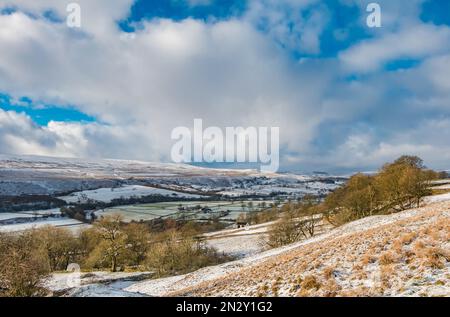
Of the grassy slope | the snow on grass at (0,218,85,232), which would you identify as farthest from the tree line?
the grassy slope

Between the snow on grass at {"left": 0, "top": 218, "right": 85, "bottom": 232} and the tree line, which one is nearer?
the tree line

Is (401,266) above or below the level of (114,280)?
above

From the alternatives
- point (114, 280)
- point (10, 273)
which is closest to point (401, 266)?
point (10, 273)

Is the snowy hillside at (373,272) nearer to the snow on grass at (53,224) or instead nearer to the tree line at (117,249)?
the tree line at (117,249)

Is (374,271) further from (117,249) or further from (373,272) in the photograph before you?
Result: (117,249)

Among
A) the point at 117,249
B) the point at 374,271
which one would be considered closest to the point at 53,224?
the point at 117,249

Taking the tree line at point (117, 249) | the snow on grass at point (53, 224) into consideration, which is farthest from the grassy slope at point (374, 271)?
the snow on grass at point (53, 224)

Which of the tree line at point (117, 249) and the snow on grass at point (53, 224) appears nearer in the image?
the tree line at point (117, 249)

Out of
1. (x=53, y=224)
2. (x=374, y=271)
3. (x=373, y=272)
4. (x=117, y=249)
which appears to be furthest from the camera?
(x=53, y=224)

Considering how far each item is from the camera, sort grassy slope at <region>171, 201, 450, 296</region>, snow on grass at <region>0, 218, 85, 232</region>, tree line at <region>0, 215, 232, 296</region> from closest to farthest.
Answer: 1. grassy slope at <region>171, 201, 450, 296</region>
2. tree line at <region>0, 215, 232, 296</region>
3. snow on grass at <region>0, 218, 85, 232</region>

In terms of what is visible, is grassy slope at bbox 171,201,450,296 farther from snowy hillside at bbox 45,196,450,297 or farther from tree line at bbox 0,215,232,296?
tree line at bbox 0,215,232,296
